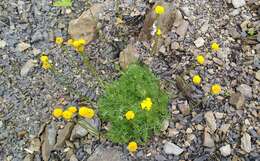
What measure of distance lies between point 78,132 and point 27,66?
113 centimetres

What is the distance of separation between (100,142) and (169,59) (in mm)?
1133

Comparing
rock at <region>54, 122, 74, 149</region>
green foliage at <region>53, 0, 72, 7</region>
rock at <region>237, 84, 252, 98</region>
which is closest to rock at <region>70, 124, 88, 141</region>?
rock at <region>54, 122, 74, 149</region>

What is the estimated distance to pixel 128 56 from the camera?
14.4ft

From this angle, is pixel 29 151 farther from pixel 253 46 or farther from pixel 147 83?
pixel 253 46

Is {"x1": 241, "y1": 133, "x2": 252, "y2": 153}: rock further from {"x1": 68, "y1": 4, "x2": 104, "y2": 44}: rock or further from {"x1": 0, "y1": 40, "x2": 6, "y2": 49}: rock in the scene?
{"x1": 0, "y1": 40, "x2": 6, "y2": 49}: rock

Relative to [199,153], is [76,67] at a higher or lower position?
higher

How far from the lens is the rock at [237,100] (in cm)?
400

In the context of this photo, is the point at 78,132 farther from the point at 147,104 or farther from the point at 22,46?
the point at 22,46

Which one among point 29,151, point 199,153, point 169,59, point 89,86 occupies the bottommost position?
point 29,151

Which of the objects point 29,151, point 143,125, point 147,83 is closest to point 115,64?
point 147,83

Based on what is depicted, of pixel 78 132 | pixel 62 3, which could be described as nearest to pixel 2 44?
pixel 62 3

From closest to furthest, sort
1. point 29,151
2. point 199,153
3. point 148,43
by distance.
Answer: point 199,153
point 29,151
point 148,43

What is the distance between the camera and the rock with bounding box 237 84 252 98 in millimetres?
4086

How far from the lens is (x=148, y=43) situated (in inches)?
176
